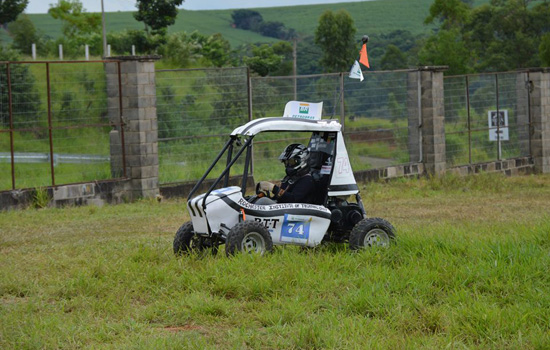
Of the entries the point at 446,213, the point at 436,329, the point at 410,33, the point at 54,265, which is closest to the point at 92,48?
the point at 446,213

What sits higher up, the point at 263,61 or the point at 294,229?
the point at 263,61

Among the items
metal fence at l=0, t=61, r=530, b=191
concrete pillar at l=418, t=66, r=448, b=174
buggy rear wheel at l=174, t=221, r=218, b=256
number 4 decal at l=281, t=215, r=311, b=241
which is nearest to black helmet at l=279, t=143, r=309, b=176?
number 4 decal at l=281, t=215, r=311, b=241

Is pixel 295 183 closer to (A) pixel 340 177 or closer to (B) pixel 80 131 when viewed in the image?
(A) pixel 340 177

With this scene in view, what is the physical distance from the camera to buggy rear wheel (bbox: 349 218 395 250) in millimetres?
10023

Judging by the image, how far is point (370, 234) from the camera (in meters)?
10.1

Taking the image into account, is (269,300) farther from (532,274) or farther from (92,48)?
(92,48)

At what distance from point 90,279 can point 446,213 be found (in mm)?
8271

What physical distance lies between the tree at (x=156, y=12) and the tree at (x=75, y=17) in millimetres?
14481

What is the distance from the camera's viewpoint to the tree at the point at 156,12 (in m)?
51.5


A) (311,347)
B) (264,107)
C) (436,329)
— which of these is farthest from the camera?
(264,107)

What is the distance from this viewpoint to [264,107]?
879 inches

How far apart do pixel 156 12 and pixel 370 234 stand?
4361 cm

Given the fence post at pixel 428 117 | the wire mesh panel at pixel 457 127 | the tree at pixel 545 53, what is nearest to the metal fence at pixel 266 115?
the fence post at pixel 428 117

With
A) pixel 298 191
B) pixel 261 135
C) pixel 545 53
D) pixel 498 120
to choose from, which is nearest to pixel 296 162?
pixel 298 191
